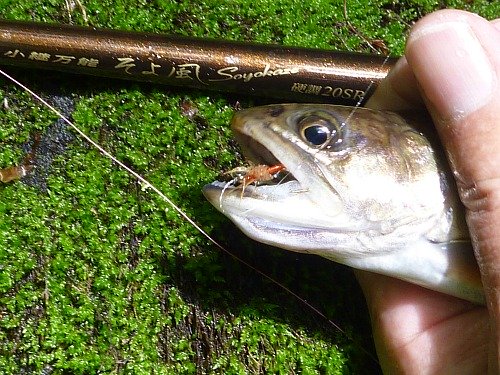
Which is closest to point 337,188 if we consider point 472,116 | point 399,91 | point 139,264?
point 472,116

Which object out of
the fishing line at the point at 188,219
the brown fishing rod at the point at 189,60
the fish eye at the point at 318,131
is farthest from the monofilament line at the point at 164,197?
the fish eye at the point at 318,131

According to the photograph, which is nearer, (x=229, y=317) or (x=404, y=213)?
(x=404, y=213)

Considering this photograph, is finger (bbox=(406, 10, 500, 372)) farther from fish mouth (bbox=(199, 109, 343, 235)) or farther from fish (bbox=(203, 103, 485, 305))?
fish mouth (bbox=(199, 109, 343, 235))

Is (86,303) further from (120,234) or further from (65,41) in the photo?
(65,41)

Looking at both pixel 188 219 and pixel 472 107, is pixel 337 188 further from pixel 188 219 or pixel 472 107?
pixel 188 219

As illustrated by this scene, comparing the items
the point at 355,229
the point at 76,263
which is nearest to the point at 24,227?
the point at 76,263

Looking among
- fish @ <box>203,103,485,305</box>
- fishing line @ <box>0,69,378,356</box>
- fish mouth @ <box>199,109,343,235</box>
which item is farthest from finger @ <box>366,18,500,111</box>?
fishing line @ <box>0,69,378,356</box>

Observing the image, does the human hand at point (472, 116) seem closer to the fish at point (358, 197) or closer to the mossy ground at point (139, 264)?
the fish at point (358, 197)
